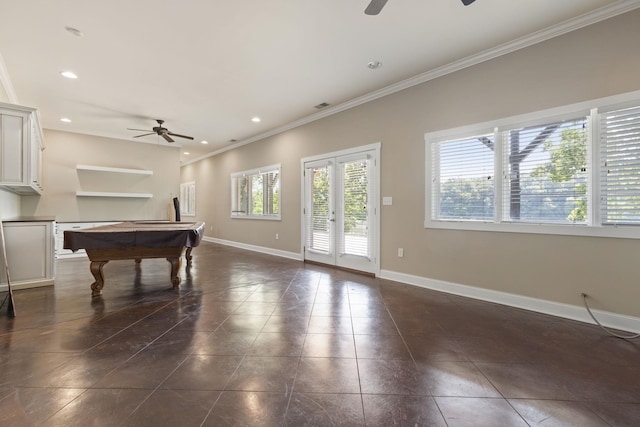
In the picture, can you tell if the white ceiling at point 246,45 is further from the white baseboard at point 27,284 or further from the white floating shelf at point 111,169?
the white baseboard at point 27,284

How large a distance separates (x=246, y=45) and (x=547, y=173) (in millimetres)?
3668

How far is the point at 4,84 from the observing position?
378 cm

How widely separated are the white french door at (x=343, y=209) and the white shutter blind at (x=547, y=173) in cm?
180

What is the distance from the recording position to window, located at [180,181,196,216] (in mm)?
9656

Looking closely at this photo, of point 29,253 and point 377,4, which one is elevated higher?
point 377,4

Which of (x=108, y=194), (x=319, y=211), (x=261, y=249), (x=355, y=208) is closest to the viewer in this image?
(x=355, y=208)

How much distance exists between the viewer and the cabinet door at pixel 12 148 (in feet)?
10.9

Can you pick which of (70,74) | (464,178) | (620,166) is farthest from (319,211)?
(70,74)

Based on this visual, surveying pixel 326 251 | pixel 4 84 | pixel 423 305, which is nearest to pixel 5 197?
pixel 4 84

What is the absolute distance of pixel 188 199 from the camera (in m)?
9.96

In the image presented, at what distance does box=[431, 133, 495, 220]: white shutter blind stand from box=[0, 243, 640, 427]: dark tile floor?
1.14 m

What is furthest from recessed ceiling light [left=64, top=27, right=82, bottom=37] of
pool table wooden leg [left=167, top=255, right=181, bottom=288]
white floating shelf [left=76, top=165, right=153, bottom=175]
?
→ white floating shelf [left=76, top=165, right=153, bottom=175]

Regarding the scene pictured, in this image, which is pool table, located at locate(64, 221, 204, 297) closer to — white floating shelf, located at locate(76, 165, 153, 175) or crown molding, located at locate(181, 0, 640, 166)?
crown molding, located at locate(181, 0, 640, 166)

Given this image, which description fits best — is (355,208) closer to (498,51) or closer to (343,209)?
(343,209)
